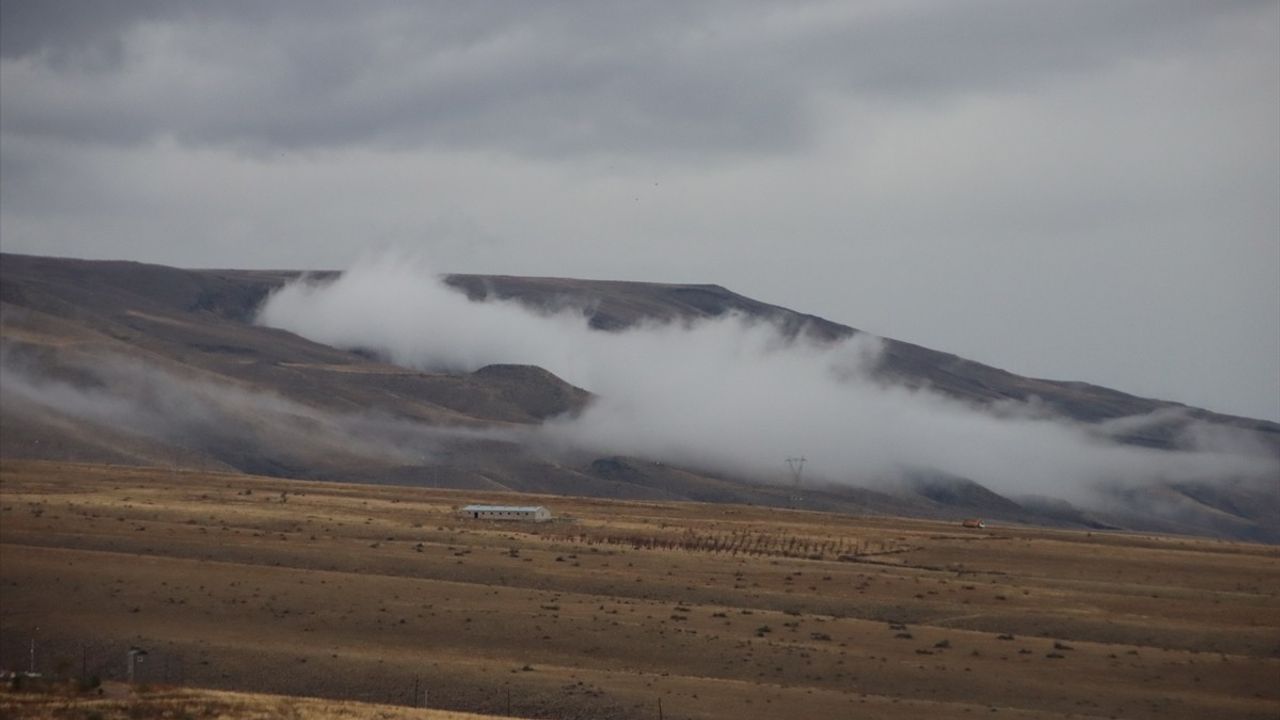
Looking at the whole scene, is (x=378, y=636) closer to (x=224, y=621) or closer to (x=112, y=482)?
(x=224, y=621)

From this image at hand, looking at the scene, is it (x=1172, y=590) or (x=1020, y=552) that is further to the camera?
(x=1020, y=552)

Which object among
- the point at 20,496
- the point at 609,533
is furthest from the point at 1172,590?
the point at 20,496

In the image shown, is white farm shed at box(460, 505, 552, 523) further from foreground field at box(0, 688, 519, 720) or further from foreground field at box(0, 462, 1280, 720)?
foreground field at box(0, 688, 519, 720)

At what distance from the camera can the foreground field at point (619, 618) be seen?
53031mm

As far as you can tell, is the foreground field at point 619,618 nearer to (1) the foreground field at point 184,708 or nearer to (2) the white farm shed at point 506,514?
(1) the foreground field at point 184,708

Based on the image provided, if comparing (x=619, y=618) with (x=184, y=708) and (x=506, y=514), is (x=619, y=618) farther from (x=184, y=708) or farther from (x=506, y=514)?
(x=506, y=514)

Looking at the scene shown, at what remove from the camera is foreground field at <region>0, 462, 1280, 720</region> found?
174 feet

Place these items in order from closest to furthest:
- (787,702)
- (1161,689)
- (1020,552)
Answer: (787,702), (1161,689), (1020,552)

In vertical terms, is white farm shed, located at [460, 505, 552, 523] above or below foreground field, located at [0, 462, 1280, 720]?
above

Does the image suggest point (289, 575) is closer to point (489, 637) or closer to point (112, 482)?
point (489, 637)

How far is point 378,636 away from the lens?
60875 millimetres

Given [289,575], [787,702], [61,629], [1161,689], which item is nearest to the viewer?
[787,702]

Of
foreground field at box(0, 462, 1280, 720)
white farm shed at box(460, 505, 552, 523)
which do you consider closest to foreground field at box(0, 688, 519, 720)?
foreground field at box(0, 462, 1280, 720)

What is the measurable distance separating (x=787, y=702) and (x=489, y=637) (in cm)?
1531
